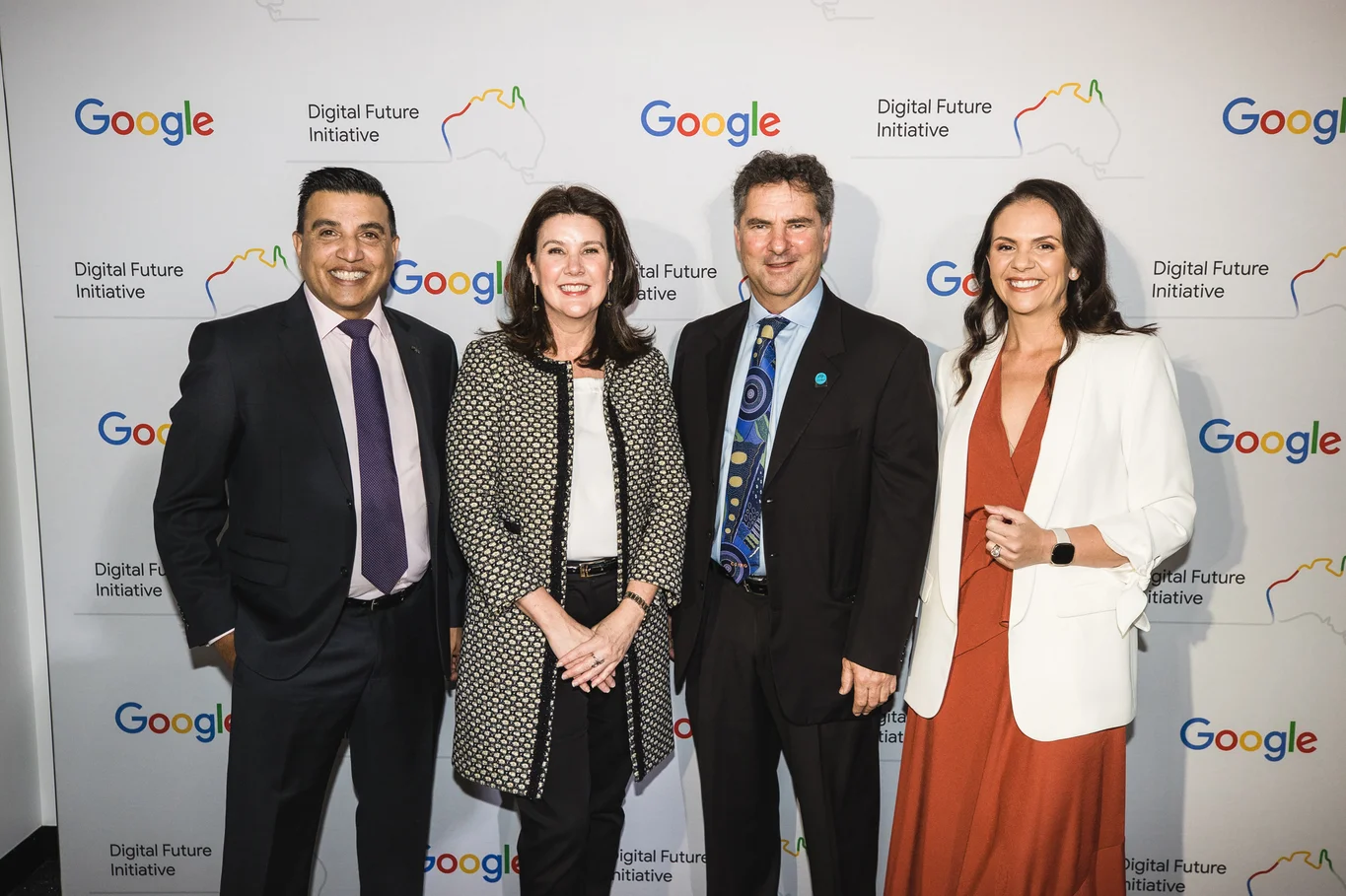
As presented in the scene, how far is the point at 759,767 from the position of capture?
238cm

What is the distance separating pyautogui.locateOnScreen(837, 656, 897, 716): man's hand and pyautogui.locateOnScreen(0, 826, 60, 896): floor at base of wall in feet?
9.58

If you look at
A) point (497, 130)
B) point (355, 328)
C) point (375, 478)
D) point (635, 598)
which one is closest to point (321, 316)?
point (355, 328)

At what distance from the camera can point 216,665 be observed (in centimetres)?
302

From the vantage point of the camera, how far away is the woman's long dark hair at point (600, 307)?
7.16 ft

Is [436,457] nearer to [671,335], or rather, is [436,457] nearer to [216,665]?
[671,335]

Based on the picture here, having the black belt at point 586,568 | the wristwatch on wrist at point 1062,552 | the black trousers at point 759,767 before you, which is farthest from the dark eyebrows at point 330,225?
the wristwatch on wrist at point 1062,552

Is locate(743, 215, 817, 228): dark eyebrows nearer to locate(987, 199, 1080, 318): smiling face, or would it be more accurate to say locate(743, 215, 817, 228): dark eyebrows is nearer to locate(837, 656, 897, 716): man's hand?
locate(987, 199, 1080, 318): smiling face

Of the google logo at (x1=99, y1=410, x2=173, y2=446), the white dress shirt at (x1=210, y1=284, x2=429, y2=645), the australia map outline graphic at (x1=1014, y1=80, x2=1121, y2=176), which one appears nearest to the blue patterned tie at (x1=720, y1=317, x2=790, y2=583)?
the white dress shirt at (x1=210, y1=284, x2=429, y2=645)

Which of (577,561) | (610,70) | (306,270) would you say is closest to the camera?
(577,561)

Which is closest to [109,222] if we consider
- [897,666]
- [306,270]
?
[306,270]

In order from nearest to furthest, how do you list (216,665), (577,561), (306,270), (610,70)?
(577,561) → (306,270) → (610,70) → (216,665)

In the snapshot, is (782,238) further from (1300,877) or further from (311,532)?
(1300,877)

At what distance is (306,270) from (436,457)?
591 mm

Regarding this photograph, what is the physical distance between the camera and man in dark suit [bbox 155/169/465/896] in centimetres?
218
